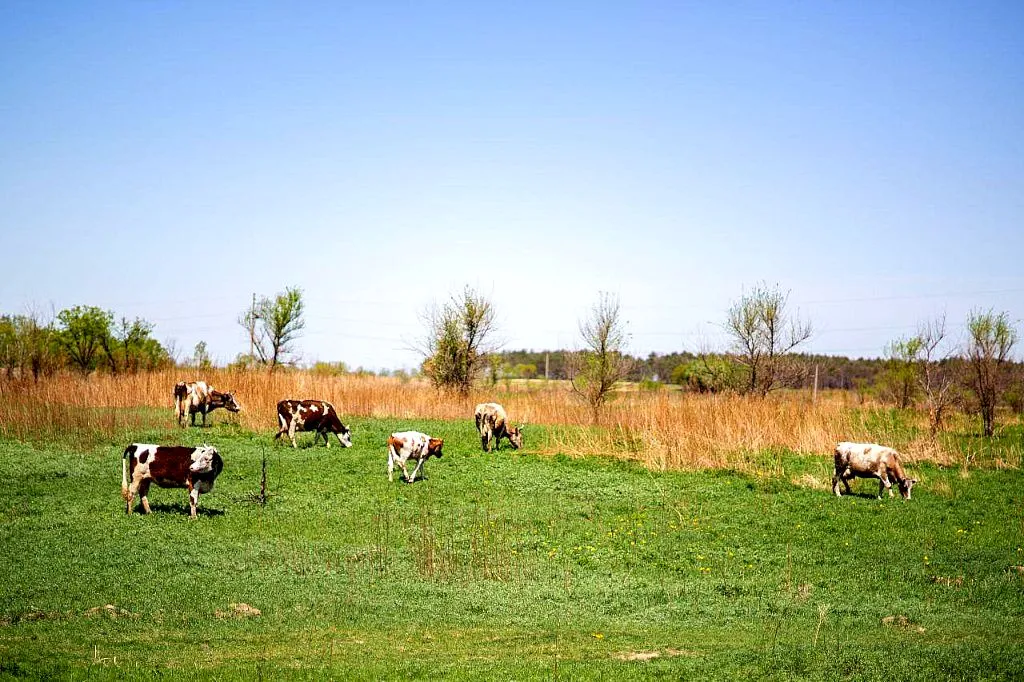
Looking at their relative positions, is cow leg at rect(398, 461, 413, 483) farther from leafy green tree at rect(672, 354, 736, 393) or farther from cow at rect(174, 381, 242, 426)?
leafy green tree at rect(672, 354, 736, 393)

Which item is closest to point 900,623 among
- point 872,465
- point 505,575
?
point 505,575

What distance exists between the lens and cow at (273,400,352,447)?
25344mm

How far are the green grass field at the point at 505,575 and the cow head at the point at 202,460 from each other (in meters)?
0.94

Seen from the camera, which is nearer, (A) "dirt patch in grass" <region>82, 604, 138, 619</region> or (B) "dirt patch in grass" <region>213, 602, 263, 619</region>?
(A) "dirt patch in grass" <region>82, 604, 138, 619</region>

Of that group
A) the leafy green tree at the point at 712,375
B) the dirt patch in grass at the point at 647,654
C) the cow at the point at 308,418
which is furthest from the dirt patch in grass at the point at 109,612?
the leafy green tree at the point at 712,375

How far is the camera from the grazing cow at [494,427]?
87.1 feet

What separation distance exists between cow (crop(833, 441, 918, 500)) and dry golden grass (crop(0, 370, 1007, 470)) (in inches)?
106

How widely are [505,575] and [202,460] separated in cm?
645

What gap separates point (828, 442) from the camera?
2611 cm

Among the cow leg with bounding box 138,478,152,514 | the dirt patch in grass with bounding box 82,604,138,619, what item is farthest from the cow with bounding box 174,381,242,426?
the dirt patch in grass with bounding box 82,604,138,619

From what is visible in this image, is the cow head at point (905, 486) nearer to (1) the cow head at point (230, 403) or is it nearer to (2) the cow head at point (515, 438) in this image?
(2) the cow head at point (515, 438)

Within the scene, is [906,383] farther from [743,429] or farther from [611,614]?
[611,614]

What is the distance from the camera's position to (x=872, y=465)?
2019cm

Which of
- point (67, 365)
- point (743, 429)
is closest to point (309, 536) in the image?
point (743, 429)
